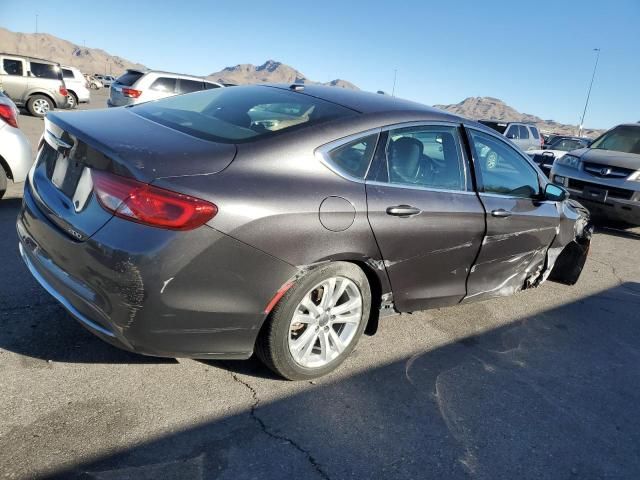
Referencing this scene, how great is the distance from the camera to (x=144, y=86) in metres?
14.4

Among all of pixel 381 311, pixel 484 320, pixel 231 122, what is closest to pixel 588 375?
pixel 484 320

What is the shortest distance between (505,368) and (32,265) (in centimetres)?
303

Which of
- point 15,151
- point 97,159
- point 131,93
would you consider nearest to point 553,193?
point 97,159

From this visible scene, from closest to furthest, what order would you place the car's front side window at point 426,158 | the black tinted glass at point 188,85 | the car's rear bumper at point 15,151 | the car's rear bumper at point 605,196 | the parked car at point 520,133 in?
the car's front side window at point 426,158
the car's rear bumper at point 15,151
the car's rear bumper at point 605,196
the black tinted glass at point 188,85
the parked car at point 520,133

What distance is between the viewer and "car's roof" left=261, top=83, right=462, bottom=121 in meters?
3.26

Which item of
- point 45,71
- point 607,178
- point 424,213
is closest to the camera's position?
point 424,213

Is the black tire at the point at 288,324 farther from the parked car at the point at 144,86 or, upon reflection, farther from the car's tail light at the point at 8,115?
the parked car at the point at 144,86

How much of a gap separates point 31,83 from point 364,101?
16.7m

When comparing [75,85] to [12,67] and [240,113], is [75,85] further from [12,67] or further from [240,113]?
[240,113]

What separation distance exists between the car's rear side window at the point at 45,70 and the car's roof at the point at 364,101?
1626 cm

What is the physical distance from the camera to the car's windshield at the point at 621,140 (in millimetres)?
8969

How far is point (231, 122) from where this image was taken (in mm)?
3004

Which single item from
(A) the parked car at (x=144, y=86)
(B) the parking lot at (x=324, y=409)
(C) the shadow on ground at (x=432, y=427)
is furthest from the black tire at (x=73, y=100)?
(C) the shadow on ground at (x=432, y=427)

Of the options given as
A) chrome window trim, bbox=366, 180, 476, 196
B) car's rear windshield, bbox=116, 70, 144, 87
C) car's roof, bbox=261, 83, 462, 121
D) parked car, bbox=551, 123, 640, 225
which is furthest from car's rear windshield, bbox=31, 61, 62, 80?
chrome window trim, bbox=366, 180, 476, 196
